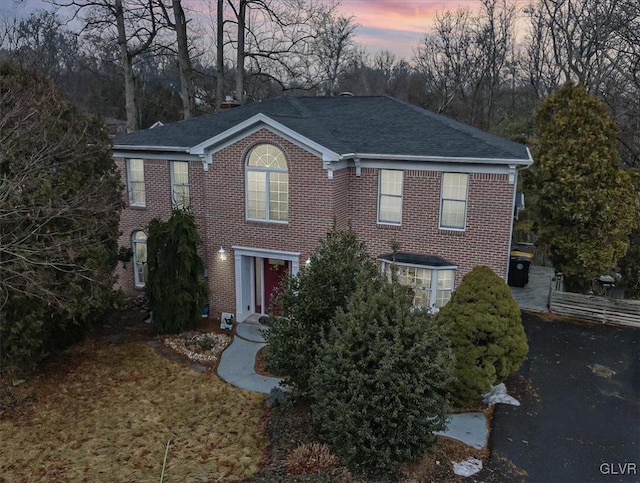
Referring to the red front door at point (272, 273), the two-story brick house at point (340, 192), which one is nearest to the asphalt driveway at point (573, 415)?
the two-story brick house at point (340, 192)

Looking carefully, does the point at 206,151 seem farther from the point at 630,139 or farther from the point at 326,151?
the point at 630,139

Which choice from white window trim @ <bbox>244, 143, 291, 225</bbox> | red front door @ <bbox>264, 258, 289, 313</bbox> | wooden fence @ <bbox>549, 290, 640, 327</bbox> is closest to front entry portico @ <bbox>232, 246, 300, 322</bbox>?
red front door @ <bbox>264, 258, 289, 313</bbox>

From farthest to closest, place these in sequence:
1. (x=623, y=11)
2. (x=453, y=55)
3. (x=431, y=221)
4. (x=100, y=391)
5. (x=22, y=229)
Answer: (x=453, y=55)
(x=623, y=11)
(x=431, y=221)
(x=100, y=391)
(x=22, y=229)

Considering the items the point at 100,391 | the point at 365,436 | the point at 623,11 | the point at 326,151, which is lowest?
the point at 100,391

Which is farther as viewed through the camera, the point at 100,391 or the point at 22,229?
the point at 100,391

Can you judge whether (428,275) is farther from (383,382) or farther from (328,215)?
(383,382)

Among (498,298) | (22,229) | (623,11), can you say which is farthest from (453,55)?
(22,229)
